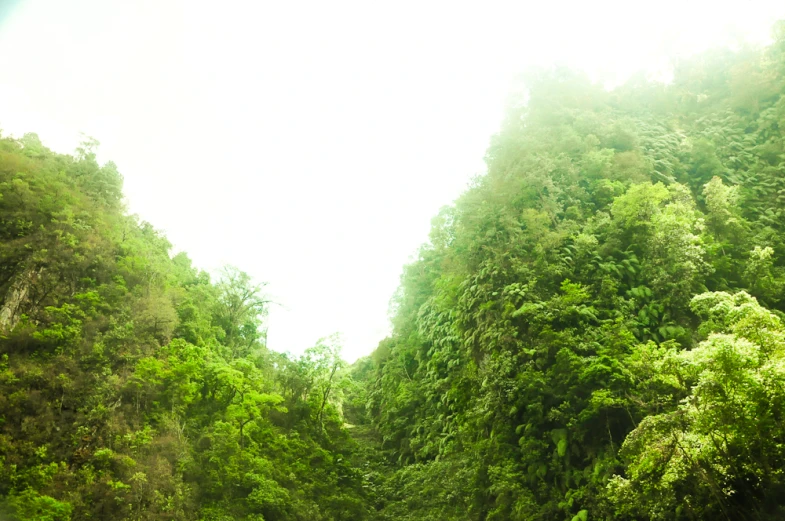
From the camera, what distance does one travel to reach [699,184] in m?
20.0

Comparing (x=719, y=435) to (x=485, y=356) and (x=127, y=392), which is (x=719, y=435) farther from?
(x=127, y=392)

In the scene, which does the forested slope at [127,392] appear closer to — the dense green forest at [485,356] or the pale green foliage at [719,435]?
the dense green forest at [485,356]

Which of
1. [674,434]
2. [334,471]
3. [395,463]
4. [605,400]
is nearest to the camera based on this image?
[674,434]

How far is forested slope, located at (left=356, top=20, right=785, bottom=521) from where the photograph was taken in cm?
793

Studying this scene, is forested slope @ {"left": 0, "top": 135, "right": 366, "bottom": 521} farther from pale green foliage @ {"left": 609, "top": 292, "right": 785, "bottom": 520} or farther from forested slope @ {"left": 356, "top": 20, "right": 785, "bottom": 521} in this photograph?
pale green foliage @ {"left": 609, "top": 292, "right": 785, "bottom": 520}

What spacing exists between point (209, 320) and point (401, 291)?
1187 centimetres

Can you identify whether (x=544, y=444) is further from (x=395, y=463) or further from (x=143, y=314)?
(x=143, y=314)

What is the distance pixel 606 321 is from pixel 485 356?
178 inches

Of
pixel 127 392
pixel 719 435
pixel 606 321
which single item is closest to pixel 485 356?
pixel 606 321

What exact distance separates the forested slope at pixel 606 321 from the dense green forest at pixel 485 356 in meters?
0.08

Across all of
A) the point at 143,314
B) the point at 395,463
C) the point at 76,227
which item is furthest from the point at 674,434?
the point at 76,227

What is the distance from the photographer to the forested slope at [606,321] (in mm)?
7934

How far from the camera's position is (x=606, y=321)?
13.0m

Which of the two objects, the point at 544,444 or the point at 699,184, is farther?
the point at 699,184
